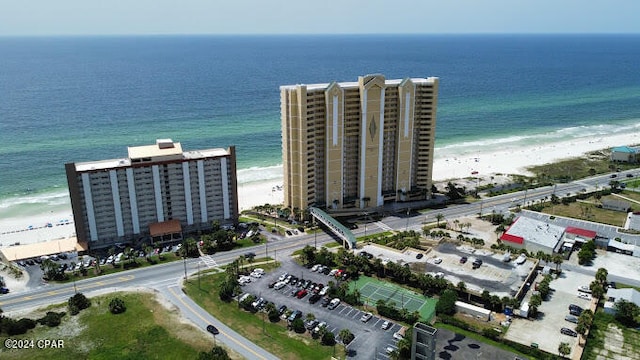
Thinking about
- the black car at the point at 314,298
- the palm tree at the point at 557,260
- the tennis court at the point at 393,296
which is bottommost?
the tennis court at the point at 393,296

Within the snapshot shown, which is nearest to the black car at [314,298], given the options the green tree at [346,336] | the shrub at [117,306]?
the green tree at [346,336]

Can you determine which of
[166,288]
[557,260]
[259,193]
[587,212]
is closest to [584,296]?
[557,260]

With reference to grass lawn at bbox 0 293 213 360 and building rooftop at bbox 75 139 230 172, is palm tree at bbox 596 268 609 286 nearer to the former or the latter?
grass lawn at bbox 0 293 213 360

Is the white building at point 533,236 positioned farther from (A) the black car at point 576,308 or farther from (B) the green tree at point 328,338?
(B) the green tree at point 328,338

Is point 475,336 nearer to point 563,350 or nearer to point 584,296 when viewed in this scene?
point 563,350

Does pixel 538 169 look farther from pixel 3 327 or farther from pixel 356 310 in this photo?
pixel 3 327

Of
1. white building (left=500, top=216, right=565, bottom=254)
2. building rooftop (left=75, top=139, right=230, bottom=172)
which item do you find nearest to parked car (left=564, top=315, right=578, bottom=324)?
white building (left=500, top=216, right=565, bottom=254)
